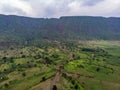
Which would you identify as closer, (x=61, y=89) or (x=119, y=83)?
(x=61, y=89)

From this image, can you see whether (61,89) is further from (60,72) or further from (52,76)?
(60,72)

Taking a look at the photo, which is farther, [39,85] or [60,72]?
[60,72]

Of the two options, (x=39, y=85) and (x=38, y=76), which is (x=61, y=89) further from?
(x=38, y=76)

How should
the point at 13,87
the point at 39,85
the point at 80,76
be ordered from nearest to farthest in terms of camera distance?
the point at 39,85, the point at 13,87, the point at 80,76

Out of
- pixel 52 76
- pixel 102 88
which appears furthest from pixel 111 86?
pixel 52 76

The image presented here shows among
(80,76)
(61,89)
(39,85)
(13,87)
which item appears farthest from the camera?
(80,76)

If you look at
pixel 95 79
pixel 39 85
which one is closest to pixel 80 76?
pixel 95 79

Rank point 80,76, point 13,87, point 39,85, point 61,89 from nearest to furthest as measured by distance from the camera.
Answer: point 61,89
point 39,85
point 13,87
point 80,76

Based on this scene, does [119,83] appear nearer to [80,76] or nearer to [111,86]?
[111,86]
